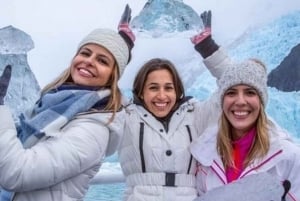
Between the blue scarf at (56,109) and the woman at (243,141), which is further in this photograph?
the woman at (243,141)

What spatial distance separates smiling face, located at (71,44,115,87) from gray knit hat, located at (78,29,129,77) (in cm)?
1

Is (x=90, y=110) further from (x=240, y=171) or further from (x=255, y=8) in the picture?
(x=255, y=8)

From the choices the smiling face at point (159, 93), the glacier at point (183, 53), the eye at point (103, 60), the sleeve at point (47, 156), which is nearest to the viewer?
the sleeve at point (47, 156)

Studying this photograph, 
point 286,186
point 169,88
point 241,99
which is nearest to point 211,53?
point 169,88

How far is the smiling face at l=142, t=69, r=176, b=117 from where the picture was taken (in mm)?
1430

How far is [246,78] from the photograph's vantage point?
1301 mm

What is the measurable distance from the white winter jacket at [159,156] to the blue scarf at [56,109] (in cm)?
27

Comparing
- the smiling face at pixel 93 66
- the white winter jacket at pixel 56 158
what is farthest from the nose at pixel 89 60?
the white winter jacket at pixel 56 158

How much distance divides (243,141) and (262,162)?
74 mm

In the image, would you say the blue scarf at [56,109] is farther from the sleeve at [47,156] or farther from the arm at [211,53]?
the arm at [211,53]

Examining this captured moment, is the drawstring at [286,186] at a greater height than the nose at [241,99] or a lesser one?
lesser

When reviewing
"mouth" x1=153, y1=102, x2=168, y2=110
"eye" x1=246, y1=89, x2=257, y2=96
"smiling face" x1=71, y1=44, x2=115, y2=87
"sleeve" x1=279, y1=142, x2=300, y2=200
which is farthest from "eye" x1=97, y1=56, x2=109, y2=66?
"sleeve" x1=279, y1=142, x2=300, y2=200

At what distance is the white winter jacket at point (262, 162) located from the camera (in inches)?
48.0

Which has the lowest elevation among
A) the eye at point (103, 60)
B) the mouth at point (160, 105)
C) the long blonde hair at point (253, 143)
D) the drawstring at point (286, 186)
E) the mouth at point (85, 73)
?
the drawstring at point (286, 186)
